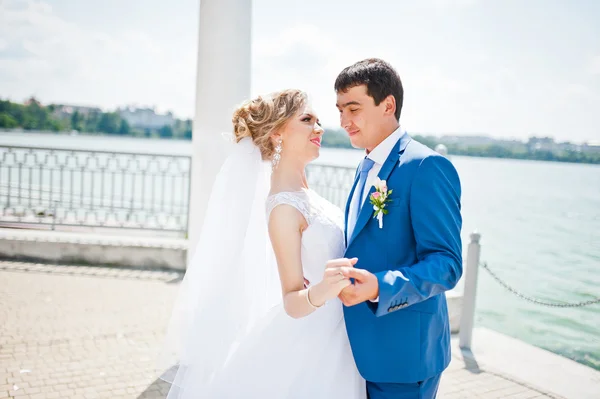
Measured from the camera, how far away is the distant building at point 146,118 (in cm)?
1805

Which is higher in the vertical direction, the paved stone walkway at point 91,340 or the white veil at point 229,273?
the white veil at point 229,273

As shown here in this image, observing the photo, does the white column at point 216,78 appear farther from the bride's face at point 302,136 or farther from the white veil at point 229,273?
the bride's face at point 302,136

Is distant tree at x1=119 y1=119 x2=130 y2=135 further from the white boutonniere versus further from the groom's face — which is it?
the white boutonniere

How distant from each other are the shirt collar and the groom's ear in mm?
103

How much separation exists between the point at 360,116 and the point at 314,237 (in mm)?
673

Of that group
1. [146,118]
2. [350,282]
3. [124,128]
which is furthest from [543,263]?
[124,128]

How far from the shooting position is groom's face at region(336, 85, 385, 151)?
2262 mm

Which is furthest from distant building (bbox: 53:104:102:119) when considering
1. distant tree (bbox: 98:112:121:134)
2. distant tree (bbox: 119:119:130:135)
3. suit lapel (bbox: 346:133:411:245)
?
suit lapel (bbox: 346:133:411:245)

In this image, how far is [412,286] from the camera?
6.09ft

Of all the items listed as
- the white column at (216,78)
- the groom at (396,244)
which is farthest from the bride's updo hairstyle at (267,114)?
the white column at (216,78)

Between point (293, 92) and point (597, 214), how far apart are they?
20023mm

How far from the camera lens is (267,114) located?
2.82m

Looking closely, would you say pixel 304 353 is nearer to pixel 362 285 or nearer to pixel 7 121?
pixel 362 285

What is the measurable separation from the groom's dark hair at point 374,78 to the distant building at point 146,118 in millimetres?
16224
